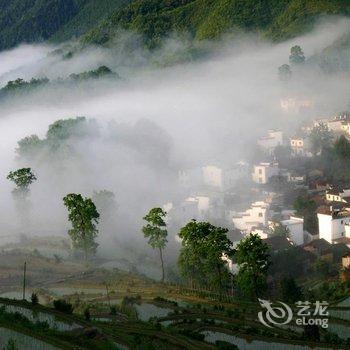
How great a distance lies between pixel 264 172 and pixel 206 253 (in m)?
18.0

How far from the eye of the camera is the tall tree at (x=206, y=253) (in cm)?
2594

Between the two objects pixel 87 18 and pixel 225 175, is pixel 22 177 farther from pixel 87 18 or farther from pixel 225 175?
pixel 87 18

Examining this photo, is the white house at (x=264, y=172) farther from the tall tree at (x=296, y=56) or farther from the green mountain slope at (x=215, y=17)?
the green mountain slope at (x=215, y=17)

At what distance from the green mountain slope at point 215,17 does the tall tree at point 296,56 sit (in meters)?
8.54

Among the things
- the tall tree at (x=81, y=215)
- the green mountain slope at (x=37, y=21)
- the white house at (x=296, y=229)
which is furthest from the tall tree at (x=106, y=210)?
the green mountain slope at (x=37, y=21)

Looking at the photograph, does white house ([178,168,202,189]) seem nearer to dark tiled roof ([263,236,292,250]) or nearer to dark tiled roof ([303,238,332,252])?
dark tiled roof ([263,236,292,250])

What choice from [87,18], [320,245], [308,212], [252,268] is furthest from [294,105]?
[87,18]

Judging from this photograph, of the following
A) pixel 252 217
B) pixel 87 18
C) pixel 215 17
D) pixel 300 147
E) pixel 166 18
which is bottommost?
pixel 252 217

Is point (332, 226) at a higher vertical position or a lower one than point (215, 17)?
lower

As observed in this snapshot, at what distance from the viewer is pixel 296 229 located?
112ft

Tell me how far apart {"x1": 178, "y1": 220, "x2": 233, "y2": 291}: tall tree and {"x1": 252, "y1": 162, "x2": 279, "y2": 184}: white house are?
15.9 metres

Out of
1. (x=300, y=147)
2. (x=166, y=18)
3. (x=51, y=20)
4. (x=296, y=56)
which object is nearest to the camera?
(x=300, y=147)

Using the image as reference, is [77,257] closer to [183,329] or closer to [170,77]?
[183,329]

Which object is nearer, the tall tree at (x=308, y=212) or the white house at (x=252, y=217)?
the tall tree at (x=308, y=212)
